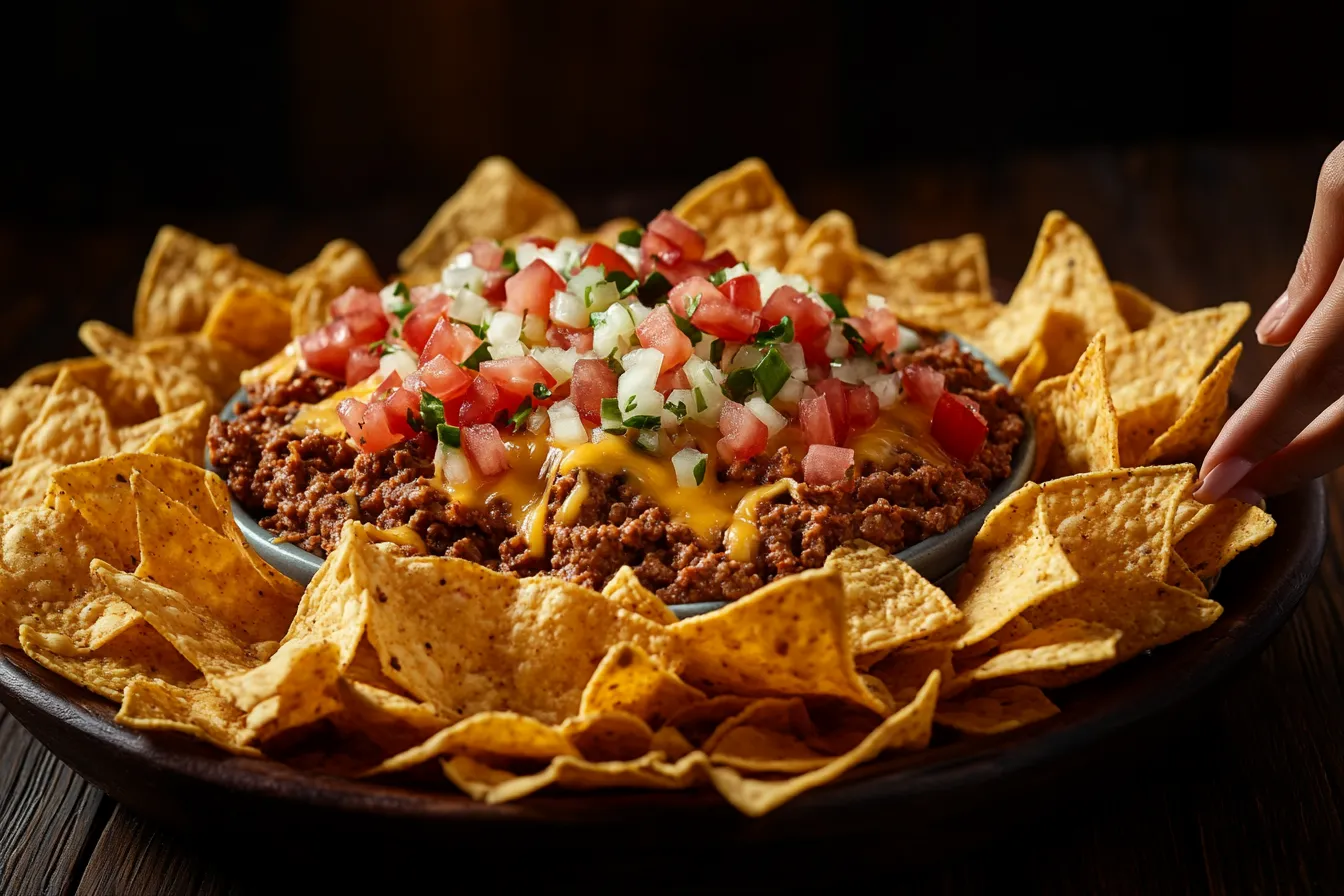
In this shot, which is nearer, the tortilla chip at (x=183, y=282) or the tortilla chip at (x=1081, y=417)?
the tortilla chip at (x=1081, y=417)

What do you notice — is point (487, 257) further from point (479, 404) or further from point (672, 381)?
point (672, 381)

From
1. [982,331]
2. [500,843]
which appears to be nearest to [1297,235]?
[982,331]

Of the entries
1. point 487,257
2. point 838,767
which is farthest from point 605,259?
point 838,767

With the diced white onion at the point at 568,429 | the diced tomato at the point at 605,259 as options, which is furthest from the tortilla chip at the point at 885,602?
the diced tomato at the point at 605,259

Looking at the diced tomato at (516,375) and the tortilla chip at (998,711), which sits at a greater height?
the diced tomato at (516,375)

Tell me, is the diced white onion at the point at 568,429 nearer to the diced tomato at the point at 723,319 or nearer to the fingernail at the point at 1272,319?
the diced tomato at the point at 723,319

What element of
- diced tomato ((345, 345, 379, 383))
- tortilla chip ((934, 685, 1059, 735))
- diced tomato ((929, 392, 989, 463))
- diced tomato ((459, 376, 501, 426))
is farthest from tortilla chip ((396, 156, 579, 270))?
tortilla chip ((934, 685, 1059, 735))

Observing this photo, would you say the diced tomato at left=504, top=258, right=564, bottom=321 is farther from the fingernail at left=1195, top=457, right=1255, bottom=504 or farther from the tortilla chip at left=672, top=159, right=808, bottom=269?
the fingernail at left=1195, top=457, right=1255, bottom=504
